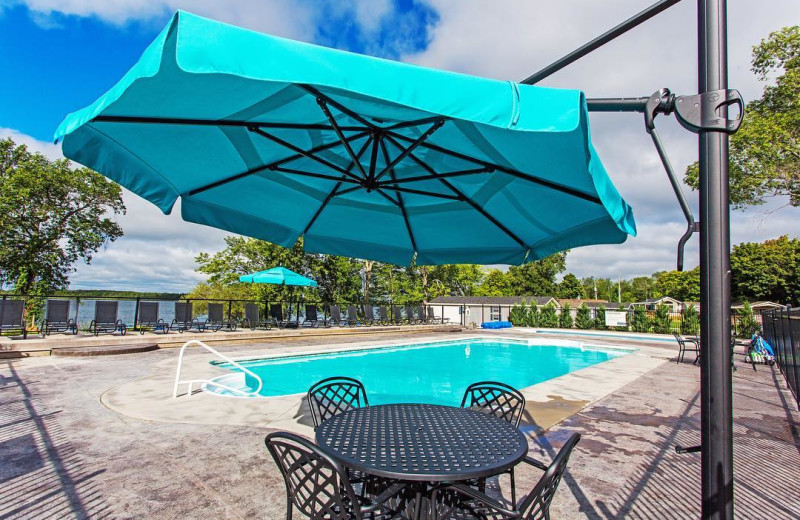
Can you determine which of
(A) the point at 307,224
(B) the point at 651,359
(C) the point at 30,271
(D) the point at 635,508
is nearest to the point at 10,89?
(C) the point at 30,271

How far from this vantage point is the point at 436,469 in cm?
155

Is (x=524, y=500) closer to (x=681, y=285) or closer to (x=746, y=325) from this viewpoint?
(x=746, y=325)

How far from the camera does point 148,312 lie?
1109cm

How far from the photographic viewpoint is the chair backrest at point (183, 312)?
37.6 ft

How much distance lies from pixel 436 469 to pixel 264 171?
8.53 ft

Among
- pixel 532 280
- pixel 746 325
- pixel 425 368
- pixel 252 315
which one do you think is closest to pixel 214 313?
pixel 252 315

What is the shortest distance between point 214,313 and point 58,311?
12.1ft

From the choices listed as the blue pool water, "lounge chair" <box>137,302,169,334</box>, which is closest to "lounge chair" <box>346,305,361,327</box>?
the blue pool water

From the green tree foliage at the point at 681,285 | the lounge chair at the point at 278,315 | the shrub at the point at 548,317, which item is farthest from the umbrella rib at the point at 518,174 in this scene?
the green tree foliage at the point at 681,285

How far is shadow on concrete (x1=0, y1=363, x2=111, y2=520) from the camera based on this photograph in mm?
2270

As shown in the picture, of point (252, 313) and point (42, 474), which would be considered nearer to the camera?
point (42, 474)

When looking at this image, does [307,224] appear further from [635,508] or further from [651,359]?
[651,359]

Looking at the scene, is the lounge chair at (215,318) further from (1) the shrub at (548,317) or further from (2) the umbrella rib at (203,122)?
(1) the shrub at (548,317)

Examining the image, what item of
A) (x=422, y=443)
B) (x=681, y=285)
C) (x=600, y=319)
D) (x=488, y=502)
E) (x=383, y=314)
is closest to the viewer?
(x=488, y=502)
